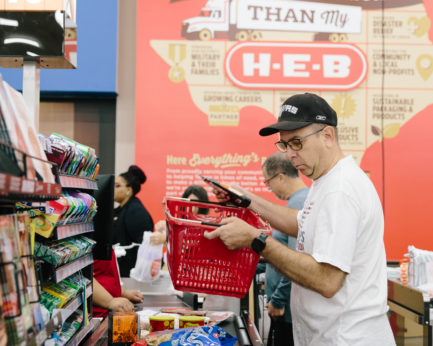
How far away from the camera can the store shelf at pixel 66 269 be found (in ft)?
4.46

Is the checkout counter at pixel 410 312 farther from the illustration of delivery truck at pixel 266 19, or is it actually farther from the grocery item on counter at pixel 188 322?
the illustration of delivery truck at pixel 266 19

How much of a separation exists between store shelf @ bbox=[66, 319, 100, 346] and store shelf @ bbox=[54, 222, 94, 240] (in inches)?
14.1

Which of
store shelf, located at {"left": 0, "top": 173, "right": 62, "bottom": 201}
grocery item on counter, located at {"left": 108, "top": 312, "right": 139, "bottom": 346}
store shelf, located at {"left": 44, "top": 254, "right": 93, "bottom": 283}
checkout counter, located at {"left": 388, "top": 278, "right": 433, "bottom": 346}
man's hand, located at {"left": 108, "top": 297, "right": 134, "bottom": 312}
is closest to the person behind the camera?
store shelf, located at {"left": 0, "top": 173, "right": 62, "bottom": 201}

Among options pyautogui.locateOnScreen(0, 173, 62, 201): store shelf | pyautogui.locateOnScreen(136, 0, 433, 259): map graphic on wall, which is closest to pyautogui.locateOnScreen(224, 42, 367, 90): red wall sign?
pyautogui.locateOnScreen(136, 0, 433, 259): map graphic on wall

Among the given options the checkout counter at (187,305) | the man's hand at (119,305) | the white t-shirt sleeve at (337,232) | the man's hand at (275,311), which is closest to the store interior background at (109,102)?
the checkout counter at (187,305)

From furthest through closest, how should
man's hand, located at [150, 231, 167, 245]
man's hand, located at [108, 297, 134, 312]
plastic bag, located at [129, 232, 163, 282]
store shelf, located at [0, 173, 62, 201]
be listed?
man's hand, located at [150, 231, 167, 245] → plastic bag, located at [129, 232, 163, 282] → man's hand, located at [108, 297, 134, 312] → store shelf, located at [0, 173, 62, 201]

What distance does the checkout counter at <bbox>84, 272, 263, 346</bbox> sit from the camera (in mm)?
1902

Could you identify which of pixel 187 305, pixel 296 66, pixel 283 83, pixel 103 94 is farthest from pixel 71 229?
pixel 296 66

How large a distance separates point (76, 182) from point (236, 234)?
0.64 m

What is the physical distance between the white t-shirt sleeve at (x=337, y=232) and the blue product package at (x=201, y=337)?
18.3 inches

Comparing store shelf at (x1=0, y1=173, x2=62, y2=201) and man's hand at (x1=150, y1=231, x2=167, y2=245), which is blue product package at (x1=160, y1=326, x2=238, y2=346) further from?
man's hand at (x1=150, y1=231, x2=167, y2=245)

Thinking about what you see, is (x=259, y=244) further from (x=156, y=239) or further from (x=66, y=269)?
(x=156, y=239)

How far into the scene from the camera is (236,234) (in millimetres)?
1725

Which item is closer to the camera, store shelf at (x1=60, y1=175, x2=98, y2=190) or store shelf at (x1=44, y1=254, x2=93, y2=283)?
store shelf at (x1=44, y1=254, x2=93, y2=283)
